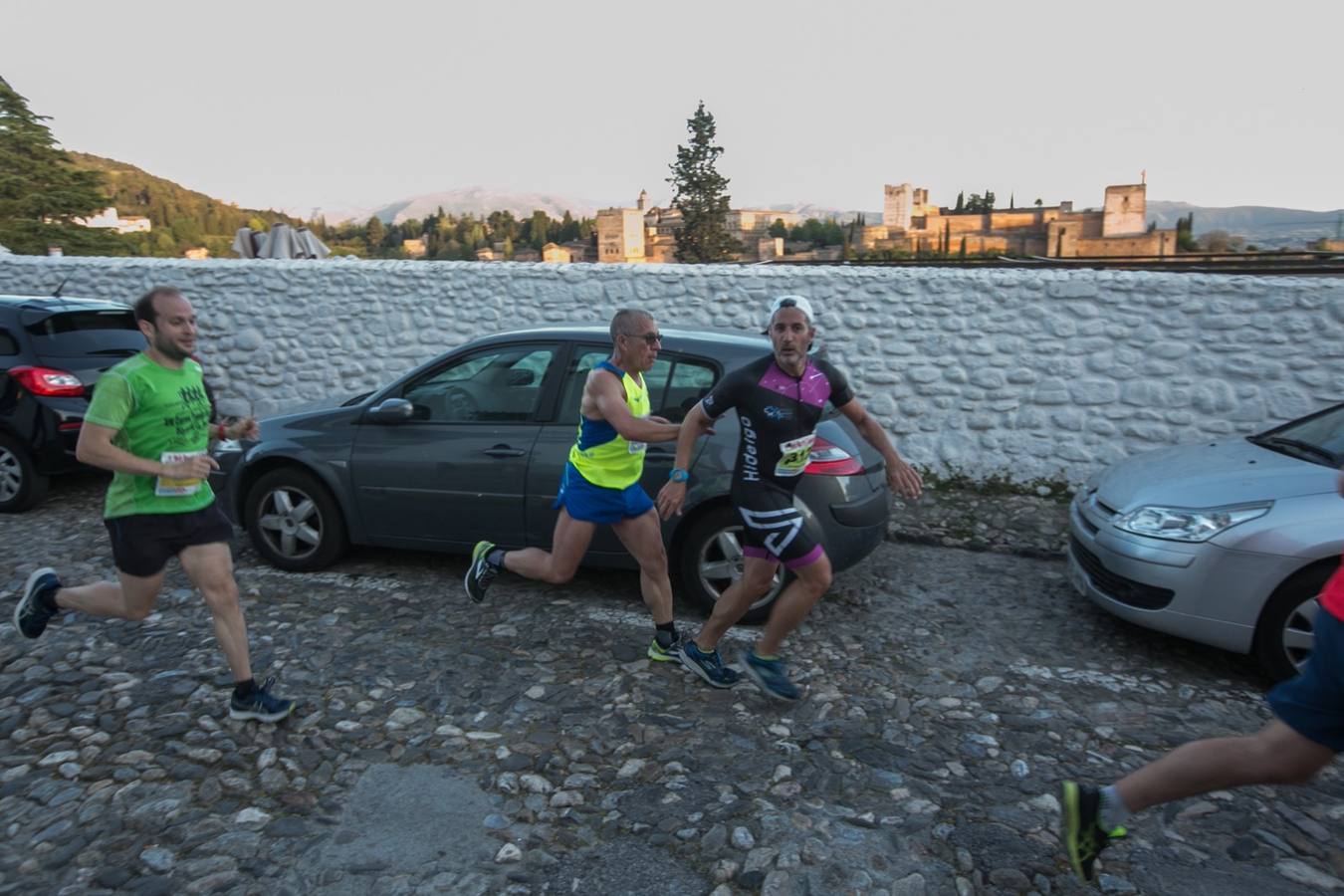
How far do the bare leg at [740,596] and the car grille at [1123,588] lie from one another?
1.83 m

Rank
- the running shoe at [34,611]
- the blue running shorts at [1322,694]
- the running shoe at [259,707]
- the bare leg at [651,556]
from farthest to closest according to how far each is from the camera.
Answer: the bare leg at [651,556] < the running shoe at [34,611] < the running shoe at [259,707] < the blue running shorts at [1322,694]

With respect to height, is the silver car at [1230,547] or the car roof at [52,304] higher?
the car roof at [52,304]

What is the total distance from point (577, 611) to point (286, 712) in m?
1.67

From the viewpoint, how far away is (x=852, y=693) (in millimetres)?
4121

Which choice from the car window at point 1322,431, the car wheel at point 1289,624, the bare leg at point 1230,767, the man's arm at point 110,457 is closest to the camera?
the bare leg at point 1230,767

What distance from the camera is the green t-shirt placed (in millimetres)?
3352

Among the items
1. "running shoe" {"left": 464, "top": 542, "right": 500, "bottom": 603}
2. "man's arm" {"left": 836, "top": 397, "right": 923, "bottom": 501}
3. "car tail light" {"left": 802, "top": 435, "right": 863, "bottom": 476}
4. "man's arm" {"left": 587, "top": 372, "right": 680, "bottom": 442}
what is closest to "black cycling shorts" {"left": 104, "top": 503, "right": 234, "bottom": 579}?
"running shoe" {"left": 464, "top": 542, "right": 500, "bottom": 603}

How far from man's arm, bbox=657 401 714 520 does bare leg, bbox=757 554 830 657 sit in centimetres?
58

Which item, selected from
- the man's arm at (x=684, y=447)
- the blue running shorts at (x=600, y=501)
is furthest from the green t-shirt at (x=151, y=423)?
the man's arm at (x=684, y=447)

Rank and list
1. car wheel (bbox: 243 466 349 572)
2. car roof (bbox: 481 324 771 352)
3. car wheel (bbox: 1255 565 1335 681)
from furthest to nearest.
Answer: car wheel (bbox: 243 466 349 572)
car roof (bbox: 481 324 771 352)
car wheel (bbox: 1255 565 1335 681)

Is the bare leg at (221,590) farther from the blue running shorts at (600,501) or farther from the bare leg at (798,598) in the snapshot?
the bare leg at (798,598)

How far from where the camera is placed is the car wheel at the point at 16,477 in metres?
6.79

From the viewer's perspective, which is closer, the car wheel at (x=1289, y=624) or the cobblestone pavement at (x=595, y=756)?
the cobblestone pavement at (x=595, y=756)

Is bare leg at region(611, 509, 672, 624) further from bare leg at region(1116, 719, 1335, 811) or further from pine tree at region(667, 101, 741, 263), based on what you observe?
pine tree at region(667, 101, 741, 263)
